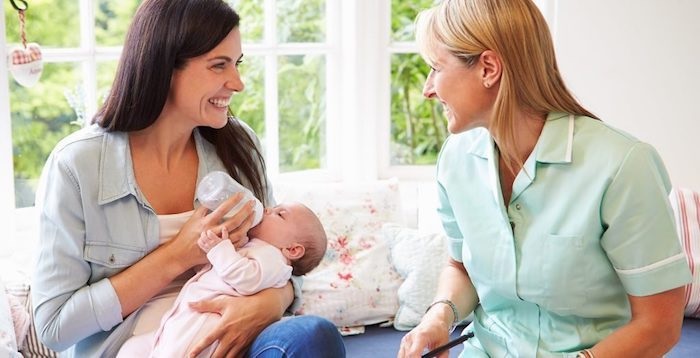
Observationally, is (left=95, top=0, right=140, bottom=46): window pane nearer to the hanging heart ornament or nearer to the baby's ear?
the hanging heart ornament

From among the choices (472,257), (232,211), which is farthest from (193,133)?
(472,257)

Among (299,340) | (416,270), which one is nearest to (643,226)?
(299,340)

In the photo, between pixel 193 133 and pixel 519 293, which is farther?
pixel 193 133

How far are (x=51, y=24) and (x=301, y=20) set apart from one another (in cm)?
96

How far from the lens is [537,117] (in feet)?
6.29

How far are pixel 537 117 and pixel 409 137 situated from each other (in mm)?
2145

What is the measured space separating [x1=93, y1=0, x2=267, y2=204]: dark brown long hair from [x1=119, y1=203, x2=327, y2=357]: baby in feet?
1.02

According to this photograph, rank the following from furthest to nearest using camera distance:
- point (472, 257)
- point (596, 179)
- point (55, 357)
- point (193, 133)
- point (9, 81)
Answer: point (9, 81)
point (55, 357)
point (193, 133)
point (472, 257)
point (596, 179)

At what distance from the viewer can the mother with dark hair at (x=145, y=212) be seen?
83.7 inches

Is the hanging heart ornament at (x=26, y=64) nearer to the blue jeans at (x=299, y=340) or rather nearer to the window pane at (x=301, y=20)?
the window pane at (x=301, y=20)

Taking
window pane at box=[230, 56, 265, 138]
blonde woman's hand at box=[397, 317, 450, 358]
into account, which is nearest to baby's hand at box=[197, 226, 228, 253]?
blonde woman's hand at box=[397, 317, 450, 358]

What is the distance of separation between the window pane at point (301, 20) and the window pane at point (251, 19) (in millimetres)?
80

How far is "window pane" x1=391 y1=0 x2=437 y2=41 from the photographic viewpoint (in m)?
3.94

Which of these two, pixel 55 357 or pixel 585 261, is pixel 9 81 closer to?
pixel 55 357
